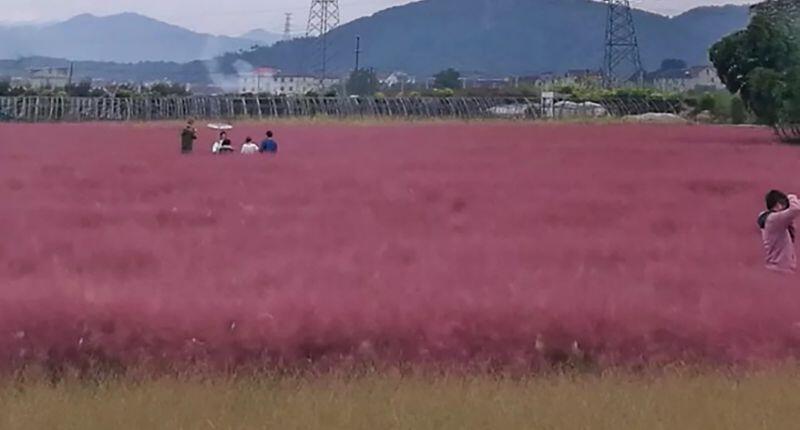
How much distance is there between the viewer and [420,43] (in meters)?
153

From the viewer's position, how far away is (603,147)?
105 feet

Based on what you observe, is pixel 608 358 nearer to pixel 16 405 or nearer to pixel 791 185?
pixel 16 405

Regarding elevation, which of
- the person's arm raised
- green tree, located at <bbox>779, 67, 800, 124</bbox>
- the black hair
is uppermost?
the black hair

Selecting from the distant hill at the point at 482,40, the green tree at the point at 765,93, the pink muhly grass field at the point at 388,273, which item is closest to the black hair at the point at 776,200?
the pink muhly grass field at the point at 388,273

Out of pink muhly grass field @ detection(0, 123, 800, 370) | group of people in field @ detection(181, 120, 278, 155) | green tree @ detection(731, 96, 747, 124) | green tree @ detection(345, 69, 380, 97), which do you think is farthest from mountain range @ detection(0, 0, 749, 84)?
pink muhly grass field @ detection(0, 123, 800, 370)

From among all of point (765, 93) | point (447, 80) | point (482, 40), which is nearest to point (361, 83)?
point (447, 80)

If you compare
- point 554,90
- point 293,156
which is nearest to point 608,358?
point 293,156

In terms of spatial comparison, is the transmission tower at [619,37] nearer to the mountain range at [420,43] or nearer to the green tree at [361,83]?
the mountain range at [420,43]

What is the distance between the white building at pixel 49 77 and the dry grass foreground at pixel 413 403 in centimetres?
8303

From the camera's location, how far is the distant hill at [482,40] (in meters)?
126

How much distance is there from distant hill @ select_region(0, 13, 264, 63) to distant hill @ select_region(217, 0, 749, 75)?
4377 millimetres

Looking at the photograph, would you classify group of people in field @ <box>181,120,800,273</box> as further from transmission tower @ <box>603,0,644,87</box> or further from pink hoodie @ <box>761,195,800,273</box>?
transmission tower @ <box>603,0,644,87</box>

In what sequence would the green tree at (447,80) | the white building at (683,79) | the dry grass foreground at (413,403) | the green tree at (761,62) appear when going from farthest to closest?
the green tree at (447,80)
the white building at (683,79)
the green tree at (761,62)
the dry grass foreground at (413,403)

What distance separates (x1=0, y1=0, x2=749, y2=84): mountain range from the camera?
109 meters
